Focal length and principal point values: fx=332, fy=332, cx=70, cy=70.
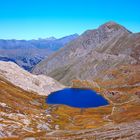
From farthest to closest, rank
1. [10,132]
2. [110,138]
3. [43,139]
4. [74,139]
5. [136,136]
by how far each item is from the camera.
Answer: [10,132]
[43,139]
[74,139]
[110,138]
[136,136]

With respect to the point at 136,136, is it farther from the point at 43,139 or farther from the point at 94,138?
the point at 43,139

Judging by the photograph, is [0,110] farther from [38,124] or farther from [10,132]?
[10,132]

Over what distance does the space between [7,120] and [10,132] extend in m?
23.8

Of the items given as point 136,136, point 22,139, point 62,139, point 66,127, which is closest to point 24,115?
point 66,127

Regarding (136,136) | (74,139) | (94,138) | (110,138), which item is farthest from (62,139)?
(136,136)

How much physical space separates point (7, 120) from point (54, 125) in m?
26.8

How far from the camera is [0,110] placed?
18925 centimetres

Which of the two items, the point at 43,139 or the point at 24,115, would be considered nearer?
the point at 43,139

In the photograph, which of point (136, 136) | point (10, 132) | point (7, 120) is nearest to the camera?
point (136, 136)

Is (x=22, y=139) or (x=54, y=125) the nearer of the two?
(x=22, y=139)

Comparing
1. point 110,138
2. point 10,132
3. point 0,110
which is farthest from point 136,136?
point 0,110

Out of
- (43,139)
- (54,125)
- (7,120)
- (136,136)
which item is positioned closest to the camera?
(136,136)

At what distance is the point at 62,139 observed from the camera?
121062mm

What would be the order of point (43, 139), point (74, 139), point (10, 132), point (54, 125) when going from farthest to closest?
1. point (54, 125)
2. point (10, 132)
3. point (43, 139)
4. point (74, 139)
